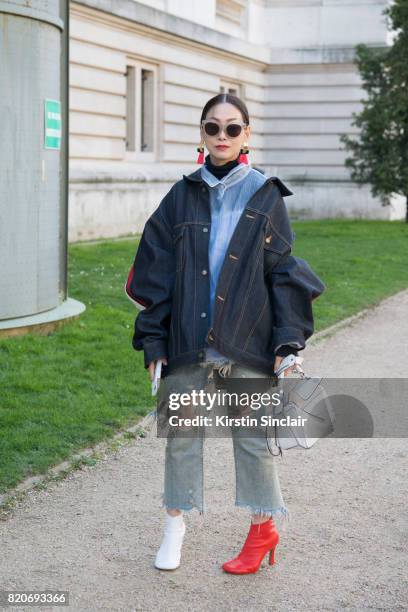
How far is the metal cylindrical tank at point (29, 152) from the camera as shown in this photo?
8.45m

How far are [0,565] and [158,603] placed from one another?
726 millimetres

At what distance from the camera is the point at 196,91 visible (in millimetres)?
24484

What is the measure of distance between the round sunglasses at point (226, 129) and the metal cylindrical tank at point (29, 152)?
476cm

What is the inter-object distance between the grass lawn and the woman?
1484mm

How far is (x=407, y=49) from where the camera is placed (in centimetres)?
2427

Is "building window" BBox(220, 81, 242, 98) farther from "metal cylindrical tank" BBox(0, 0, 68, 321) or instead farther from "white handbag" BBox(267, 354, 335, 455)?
"white handbag" BBox(267, 354, 335, 455)

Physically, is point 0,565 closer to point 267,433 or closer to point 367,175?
point 267,433

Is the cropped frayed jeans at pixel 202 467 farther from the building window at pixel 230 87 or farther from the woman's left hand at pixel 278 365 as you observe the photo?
the building window at pixel 230 87

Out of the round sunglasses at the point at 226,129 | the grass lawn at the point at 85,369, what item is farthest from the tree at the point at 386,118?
the round sunglasses at the point at 226,129

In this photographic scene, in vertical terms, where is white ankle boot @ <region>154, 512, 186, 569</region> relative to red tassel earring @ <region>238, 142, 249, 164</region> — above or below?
below

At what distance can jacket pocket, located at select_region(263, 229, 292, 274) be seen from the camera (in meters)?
4.03

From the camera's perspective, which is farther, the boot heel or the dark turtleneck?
the boot heel

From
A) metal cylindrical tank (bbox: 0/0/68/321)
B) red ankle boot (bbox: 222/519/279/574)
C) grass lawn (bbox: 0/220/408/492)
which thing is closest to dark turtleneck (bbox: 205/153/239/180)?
red ankle boot (bbox: 222/519/279/574)

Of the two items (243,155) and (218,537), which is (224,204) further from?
(218,537)
